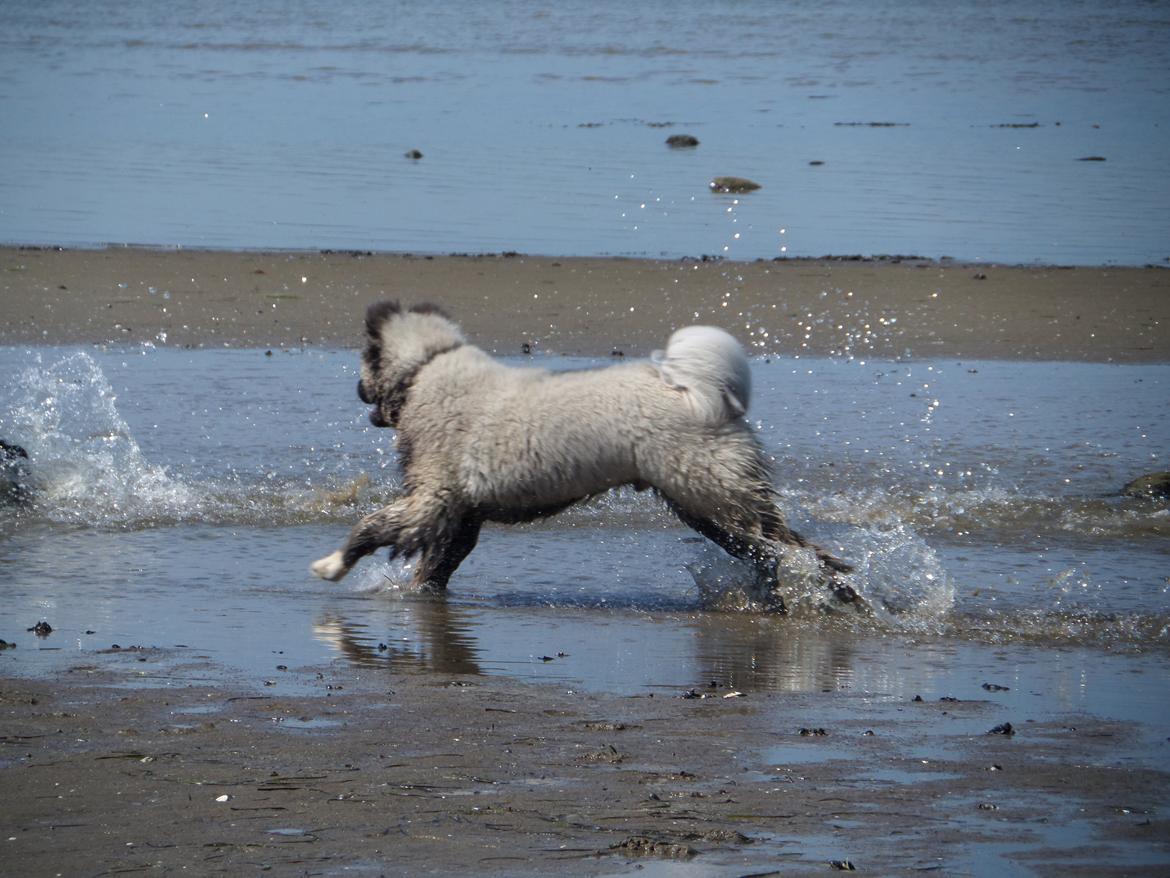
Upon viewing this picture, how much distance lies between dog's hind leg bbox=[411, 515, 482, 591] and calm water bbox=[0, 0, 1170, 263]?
8995 millimetres

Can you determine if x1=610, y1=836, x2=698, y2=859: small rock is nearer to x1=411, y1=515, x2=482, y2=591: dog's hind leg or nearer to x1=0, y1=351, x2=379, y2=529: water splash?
x1=411, y1=515, x2=482, y2=591: dog's hind leg

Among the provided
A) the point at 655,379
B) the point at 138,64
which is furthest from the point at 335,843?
the point at 138,64

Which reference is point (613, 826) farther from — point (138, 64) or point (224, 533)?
point (138, 64)

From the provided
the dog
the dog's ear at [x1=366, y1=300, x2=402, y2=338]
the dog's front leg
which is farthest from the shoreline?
the dog's front leg

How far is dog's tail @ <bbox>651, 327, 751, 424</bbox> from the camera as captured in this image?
6.86 meters

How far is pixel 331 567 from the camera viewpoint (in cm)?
715

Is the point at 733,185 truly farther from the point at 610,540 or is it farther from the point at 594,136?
the point at 610,540

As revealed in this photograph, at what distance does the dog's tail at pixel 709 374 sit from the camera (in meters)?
6.86

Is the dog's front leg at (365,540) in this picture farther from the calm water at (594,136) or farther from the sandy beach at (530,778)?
the calm water at (594,136)

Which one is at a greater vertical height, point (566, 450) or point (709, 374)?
point (709, 374)

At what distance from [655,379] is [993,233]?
11.5 metres

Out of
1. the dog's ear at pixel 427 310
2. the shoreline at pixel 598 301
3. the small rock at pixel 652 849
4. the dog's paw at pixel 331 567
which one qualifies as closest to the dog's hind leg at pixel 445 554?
the dog's paw at pixel 331 567

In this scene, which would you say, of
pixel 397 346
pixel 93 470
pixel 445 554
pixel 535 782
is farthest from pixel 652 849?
pixel 93 470

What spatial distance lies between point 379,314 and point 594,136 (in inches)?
701
